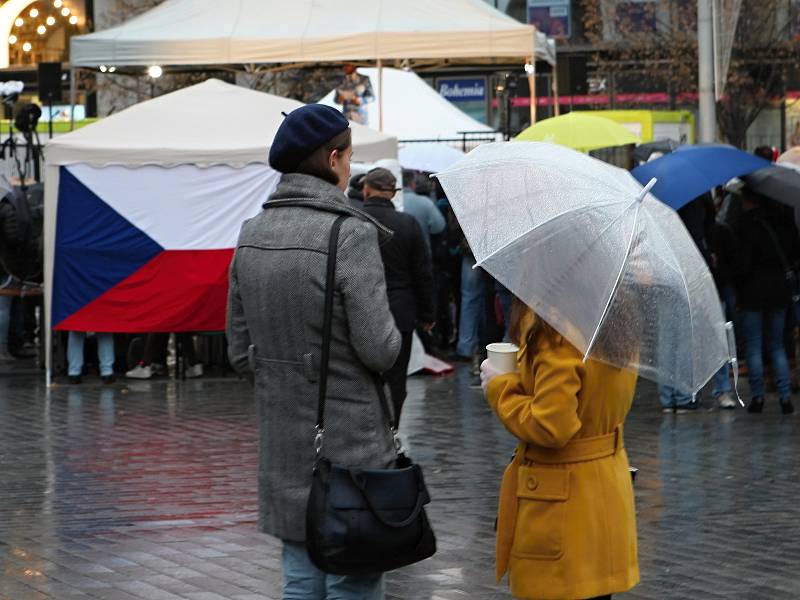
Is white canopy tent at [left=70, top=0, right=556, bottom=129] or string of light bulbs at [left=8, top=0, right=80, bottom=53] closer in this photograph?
white canopy tent at [left=70, top=0, right=556, bottom=129]

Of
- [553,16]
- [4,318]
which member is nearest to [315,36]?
[4,318]

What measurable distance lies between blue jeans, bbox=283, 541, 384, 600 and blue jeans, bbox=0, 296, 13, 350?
12.4 metres

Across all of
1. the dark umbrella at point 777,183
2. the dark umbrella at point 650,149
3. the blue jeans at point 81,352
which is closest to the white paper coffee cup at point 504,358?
the dark umbrella at point 777,183

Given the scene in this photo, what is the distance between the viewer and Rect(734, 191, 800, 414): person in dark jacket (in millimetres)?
12070

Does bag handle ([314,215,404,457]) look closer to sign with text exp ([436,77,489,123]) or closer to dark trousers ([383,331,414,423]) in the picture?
dark trousers ([383,331,414,423])

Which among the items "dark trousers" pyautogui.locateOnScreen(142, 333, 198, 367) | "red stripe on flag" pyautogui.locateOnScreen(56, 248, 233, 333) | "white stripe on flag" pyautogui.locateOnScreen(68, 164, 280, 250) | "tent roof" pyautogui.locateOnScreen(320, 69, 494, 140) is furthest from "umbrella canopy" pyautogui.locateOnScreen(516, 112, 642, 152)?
"tent roof" pyautogui.locateOnScreen(320, 69, 494, 140)

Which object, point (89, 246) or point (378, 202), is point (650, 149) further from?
point (378, 202)

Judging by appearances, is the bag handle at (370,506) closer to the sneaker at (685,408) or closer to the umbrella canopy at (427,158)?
the sneaker at (685,408)

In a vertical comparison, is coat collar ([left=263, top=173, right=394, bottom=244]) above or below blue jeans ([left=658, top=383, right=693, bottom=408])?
above

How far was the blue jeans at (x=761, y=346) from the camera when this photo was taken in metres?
12.2

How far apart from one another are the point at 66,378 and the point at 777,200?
6.95m

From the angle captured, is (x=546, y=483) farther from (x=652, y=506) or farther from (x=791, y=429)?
(x=791, y=429)

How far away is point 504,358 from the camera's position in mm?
4430

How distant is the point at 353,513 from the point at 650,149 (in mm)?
16702
